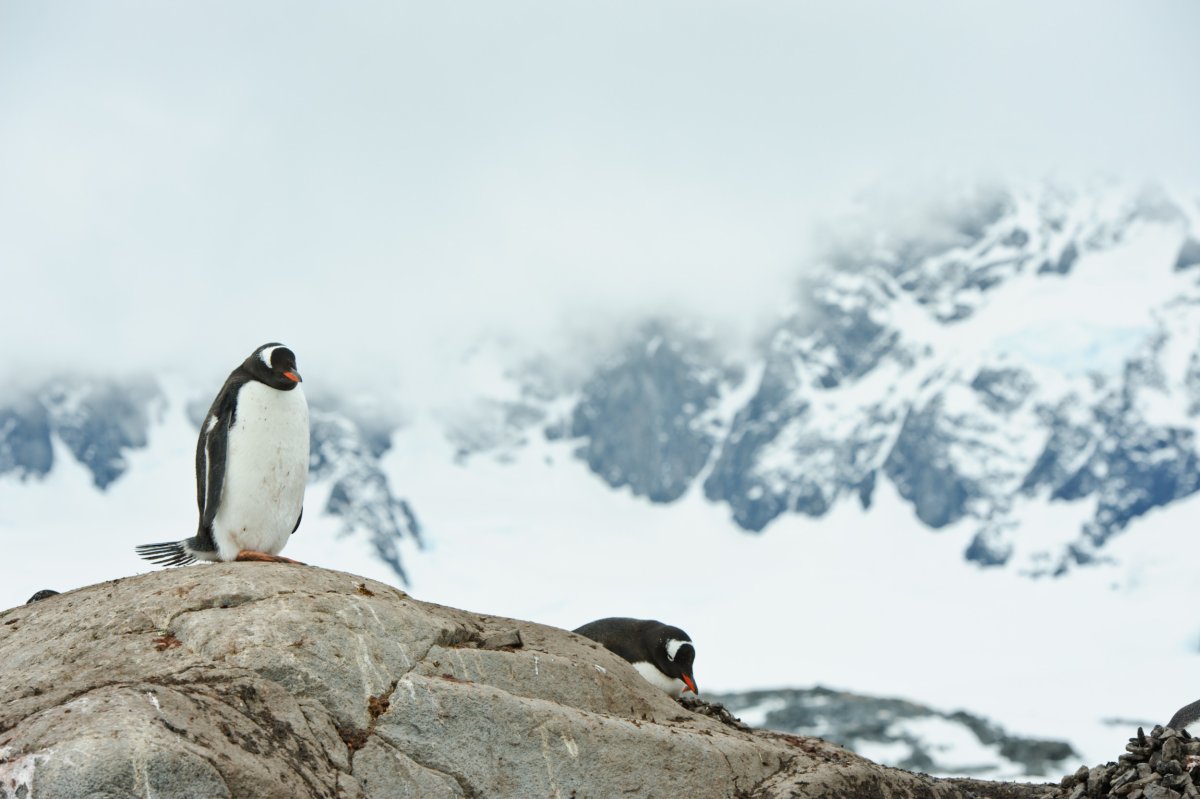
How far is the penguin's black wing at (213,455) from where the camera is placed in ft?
45.7

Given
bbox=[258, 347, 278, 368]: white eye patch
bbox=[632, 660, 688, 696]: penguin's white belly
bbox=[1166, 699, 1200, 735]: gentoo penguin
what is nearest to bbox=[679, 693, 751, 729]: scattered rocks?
bbox=[632, 660, 688, 696]: penguin's white belly

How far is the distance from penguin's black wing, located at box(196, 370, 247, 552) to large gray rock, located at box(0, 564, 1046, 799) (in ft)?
5.05

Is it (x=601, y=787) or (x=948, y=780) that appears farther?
(x=948, y=780)

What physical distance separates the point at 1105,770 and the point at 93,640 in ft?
27.0

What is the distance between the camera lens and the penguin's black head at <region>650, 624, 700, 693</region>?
61.6 feet

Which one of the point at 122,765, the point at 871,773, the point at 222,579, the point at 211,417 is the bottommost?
the point at 122,765

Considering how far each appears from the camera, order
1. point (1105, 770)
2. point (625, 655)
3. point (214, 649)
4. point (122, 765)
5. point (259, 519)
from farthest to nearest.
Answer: point (625, 655) < point (259, 519) < point (1105, 770) < point (214, 649) < point (122, 765)

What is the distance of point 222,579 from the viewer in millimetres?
12062

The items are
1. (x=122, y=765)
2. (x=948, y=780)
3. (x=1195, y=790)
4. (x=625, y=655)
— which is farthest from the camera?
(x=625, y=655)

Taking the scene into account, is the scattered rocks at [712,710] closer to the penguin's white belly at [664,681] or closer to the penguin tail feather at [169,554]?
A: the penguin's white belly at [664,681]

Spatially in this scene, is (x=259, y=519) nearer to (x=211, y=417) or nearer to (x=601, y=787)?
(x=211, y=417)

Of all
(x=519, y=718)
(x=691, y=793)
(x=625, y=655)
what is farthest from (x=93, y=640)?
(x=625, y=655)

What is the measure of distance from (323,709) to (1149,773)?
6.65 m

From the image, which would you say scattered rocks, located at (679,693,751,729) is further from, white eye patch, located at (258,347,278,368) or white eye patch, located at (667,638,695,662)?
white eye patch, located at (258,347,278,368)
